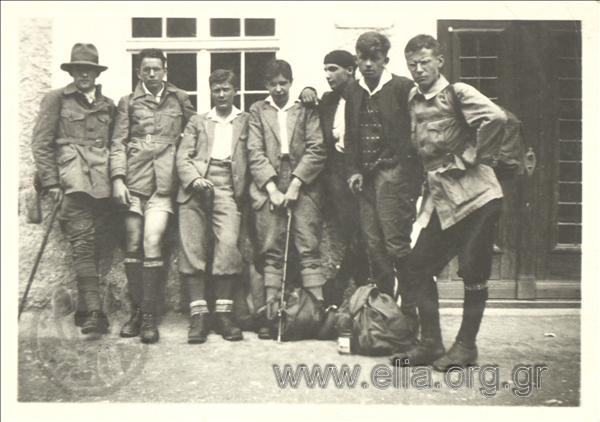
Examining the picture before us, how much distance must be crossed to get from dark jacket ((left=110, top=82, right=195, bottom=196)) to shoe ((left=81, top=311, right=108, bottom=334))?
73 centimetres

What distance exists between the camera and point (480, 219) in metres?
3.59

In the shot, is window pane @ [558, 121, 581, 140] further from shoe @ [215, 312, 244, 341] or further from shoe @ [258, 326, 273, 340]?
shoe @ [215, 312, 244, 341]

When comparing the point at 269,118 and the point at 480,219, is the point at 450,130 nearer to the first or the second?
the point at 480,219

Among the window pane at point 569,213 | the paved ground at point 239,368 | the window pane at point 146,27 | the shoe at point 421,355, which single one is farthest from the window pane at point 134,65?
the window pane at point 569,213

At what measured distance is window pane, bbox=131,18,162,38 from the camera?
3.88 metres

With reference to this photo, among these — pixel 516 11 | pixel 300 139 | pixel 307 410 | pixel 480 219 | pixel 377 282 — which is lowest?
pixel 307 410

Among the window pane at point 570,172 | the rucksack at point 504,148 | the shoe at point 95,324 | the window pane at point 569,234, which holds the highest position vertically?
the rucksack at point 504,148

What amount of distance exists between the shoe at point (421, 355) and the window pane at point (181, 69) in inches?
75.3

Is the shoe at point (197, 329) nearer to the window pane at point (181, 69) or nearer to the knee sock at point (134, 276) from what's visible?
the knee sock at point (134, 276)

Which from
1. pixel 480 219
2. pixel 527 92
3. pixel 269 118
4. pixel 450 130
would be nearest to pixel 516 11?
pixel 527 92

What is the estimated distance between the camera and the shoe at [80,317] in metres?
3.89

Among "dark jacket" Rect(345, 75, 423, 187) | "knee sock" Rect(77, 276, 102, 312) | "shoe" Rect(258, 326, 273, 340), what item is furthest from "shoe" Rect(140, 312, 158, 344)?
"dark jacket" Rect(345, 75, 423, 187)

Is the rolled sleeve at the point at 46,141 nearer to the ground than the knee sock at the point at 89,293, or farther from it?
farther from it
